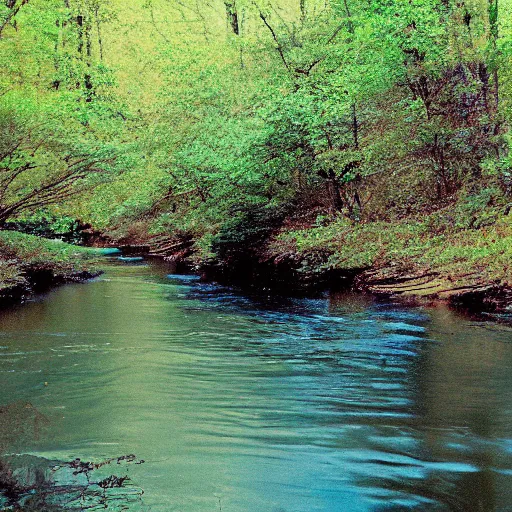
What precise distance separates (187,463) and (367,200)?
15.3 metres

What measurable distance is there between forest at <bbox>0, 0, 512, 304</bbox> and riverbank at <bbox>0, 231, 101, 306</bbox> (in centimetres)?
17

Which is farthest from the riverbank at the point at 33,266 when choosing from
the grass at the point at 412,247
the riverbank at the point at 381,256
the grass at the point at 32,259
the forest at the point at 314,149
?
the grass at the point at 412,247

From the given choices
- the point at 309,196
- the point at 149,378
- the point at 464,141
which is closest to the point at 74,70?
the point at 309,196

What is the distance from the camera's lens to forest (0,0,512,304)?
1611 cm

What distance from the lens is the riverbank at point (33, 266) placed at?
15.7 m

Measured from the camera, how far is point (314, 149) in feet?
64.4

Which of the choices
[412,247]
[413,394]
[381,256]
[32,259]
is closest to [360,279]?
[381,256]

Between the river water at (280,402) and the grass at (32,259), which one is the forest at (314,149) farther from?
the river water at (280,402)

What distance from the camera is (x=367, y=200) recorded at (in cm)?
2008

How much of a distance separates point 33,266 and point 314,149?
8693 millimetres

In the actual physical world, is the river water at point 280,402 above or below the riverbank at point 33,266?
below

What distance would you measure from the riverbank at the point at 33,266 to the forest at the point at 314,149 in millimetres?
174

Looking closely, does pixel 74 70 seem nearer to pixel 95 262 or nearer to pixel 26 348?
pixel 95 262

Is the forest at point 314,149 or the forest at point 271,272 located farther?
the forest at point 314,149
